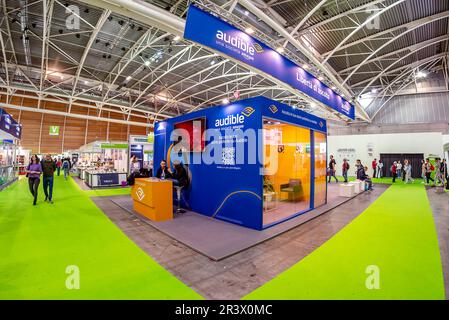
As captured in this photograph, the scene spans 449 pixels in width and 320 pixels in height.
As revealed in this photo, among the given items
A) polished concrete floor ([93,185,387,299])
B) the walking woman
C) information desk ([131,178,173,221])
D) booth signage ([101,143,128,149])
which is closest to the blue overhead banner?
information desk ([131,178,173,221])

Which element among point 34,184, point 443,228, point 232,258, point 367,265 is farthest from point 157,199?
point 443,228

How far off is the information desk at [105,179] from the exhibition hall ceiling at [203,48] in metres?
5.59

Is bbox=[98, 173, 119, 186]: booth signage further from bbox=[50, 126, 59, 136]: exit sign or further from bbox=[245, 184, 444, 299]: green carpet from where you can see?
bbox=[50, 126, 59, 136]: exit sign

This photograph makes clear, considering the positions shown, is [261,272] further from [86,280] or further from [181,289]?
[86,280]

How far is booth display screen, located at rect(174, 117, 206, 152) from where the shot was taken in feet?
17.1

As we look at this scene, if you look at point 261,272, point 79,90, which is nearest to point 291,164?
point 261,272

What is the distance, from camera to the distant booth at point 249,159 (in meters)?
4.12

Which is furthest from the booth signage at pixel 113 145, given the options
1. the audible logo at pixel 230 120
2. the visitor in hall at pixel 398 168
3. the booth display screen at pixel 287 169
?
the visitor in hall at pixel 398 168

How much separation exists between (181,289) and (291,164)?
540 cm

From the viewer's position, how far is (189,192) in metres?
5.71

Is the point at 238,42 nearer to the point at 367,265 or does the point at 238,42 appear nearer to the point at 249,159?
the point at 249,159

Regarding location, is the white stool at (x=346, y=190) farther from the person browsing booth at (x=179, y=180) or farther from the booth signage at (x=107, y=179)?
the booth signage at (x=107, y=179)

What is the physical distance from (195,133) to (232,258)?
133 inches
